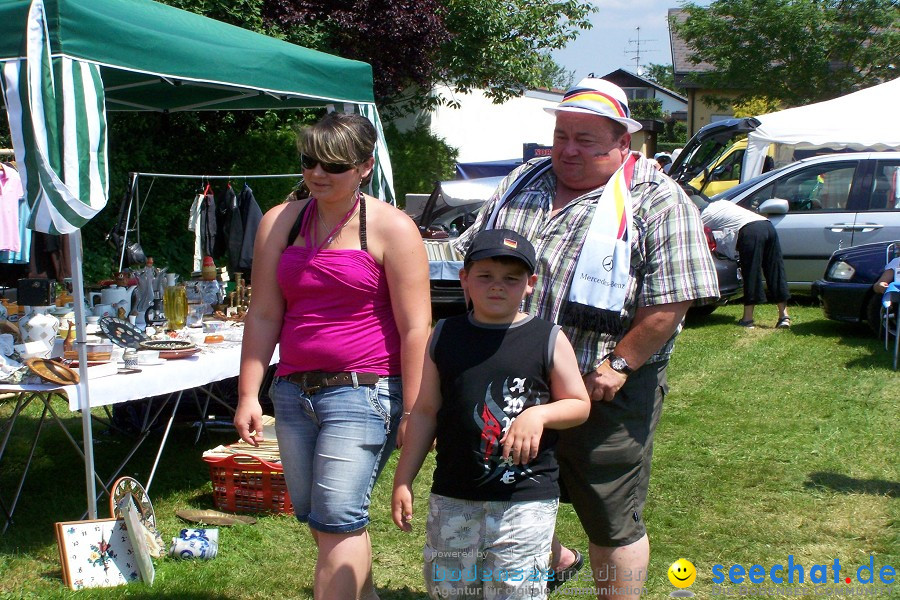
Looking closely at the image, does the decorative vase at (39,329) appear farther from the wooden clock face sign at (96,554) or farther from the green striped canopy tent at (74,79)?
the wooden clock face sign at (96,554)

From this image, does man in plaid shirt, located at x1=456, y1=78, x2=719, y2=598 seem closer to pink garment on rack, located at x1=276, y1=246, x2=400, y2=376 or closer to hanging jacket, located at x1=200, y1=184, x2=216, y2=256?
pink garment on rack, located at x1=276, y1=246, x2=400, y2=376

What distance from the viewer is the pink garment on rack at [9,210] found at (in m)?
8.37

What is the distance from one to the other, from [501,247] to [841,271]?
7.07 meters

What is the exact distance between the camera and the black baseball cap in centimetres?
245

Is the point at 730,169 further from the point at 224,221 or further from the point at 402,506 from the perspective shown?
the point at 402,506

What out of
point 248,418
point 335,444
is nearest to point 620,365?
point 335,444

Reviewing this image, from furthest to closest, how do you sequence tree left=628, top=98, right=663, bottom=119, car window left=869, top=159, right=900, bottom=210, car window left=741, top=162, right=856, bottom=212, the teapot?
tree left=628, top=98, right=663, bottom=119, car window left=741, top=162, right=856, bottom=212, car window left=869, top=159, right=900, bottom=210, the teapot

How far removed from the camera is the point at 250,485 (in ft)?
15.4

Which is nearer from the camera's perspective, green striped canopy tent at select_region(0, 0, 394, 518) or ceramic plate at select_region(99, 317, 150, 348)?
green striped canopy tent at select_region(0, 0, 394, 518)

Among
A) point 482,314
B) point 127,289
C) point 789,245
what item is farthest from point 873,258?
point 482,314

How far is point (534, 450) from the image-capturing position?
2391 millimetres

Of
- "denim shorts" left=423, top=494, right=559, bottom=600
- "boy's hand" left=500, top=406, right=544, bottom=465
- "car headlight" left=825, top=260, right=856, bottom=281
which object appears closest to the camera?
"boy's hand" left=500, top=406, right=544, bottom=465

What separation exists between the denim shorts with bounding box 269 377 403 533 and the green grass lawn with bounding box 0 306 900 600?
1.02 meters

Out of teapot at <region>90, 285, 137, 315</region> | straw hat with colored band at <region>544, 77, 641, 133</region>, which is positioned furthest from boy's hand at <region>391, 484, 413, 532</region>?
teapot at <region>90, 285, 137, 315</region>
